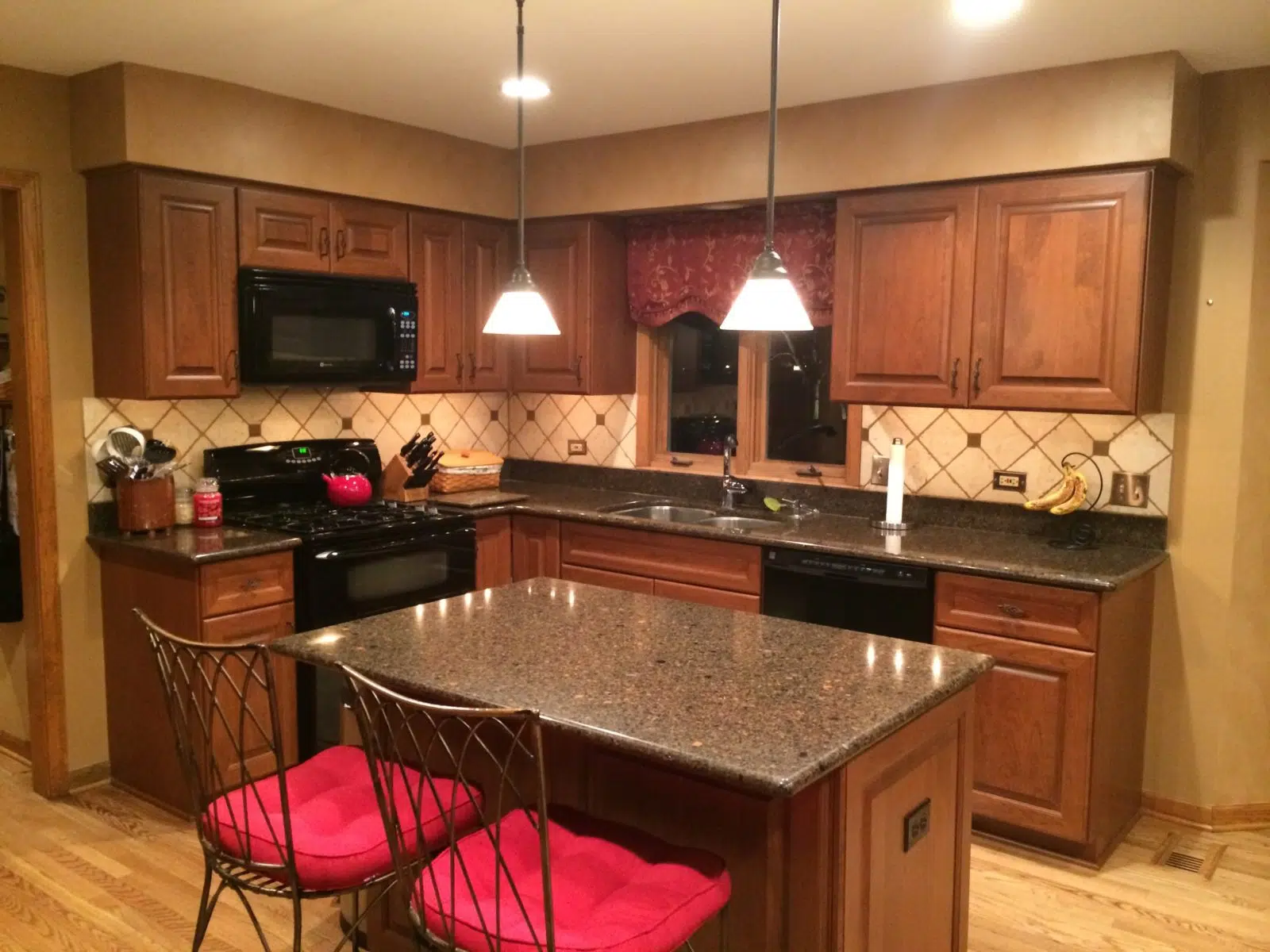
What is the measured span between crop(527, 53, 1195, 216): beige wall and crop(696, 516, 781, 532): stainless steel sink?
1224 mm

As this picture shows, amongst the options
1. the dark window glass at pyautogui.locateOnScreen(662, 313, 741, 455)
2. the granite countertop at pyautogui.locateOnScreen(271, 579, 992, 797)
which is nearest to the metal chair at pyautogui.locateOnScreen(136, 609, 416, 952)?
the granite countertop at pyautogui.locateOnScreen(271, 579, 992, 797)

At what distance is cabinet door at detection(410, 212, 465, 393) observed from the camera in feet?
13.7

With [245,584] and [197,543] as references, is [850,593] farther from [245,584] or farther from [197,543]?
[197,543]

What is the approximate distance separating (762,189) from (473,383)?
150 cm

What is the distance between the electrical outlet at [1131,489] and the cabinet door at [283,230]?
9.41 ft

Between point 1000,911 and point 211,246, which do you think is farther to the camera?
point 211,246

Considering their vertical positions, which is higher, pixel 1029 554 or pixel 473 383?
pixel 473 383

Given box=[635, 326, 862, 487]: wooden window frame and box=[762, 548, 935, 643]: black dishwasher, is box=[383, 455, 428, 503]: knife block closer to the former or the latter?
box=[635, 326, 862, 487]: wooden window frame

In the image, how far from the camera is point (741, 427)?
428 centimetres

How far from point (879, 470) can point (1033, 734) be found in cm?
117

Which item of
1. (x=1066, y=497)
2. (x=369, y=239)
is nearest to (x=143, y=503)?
(x=369, y=239)

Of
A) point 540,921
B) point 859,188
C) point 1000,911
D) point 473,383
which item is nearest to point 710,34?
point 859,188

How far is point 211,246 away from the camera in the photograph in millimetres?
3445

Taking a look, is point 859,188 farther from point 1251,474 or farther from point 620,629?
point 620,629
